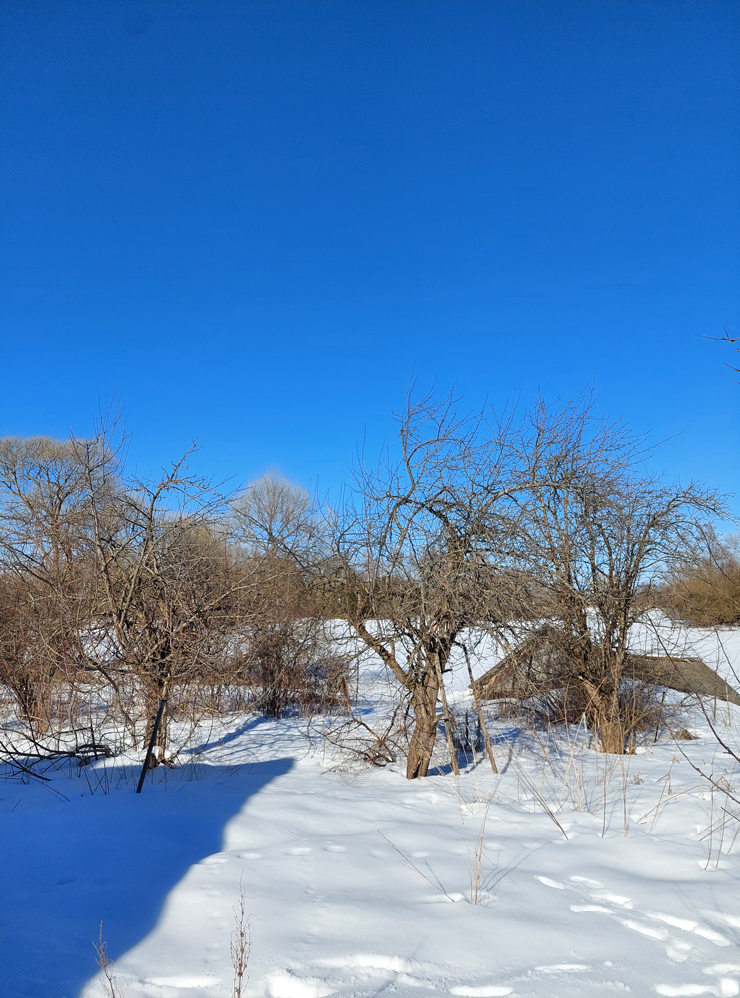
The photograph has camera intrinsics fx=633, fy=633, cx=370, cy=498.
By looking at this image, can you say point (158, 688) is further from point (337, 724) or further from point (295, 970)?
point (337, 724)

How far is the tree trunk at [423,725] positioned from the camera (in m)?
6.18

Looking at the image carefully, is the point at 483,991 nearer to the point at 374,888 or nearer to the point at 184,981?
the point at 374,888

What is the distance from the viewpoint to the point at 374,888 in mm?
3377

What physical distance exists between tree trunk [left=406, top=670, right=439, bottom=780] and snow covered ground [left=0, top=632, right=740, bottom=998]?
41cm

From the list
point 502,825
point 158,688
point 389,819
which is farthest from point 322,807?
point 158,688

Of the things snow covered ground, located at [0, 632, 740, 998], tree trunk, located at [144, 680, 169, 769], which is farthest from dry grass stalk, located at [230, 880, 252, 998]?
tree trunk, located at [144, 680, 169, 769]

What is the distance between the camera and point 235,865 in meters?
3.68

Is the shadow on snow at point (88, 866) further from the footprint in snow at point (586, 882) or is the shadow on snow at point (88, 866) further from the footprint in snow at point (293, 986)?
the footprint in snow at point (586, 882)

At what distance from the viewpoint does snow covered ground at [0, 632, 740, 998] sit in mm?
2561

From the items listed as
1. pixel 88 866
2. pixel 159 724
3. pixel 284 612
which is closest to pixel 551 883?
pixel 88 866

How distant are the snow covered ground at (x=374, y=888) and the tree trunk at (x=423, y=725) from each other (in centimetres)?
41

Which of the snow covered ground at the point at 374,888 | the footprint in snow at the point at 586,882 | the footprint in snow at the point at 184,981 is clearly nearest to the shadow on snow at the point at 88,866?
the snow covered ground at the point at 374,888

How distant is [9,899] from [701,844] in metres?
4.08

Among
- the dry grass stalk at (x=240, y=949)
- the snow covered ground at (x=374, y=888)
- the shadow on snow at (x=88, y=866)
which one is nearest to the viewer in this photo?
the dry grass stalk at (x=240, y=949)
